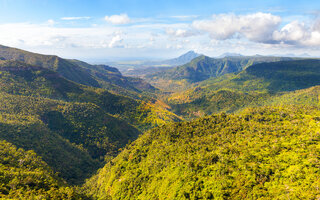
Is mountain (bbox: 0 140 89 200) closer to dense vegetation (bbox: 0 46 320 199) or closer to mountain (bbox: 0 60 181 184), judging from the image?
dense vegetation (bbox: 0 46 320 199)

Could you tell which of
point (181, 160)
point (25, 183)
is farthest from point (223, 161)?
point (25, 183)

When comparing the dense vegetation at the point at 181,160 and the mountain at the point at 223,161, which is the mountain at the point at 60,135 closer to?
the dense vegetation at the point at 181,160

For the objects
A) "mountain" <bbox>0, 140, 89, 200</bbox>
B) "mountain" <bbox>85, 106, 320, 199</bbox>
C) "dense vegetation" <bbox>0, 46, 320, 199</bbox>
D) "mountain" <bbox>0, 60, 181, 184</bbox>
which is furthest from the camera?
"mountain" <bbox>0, 60, 181, 184</bbox>

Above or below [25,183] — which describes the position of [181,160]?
above

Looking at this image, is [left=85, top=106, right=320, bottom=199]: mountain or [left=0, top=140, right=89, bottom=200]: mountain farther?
[left=0, top=140, right=89, bottom=200]: mountain

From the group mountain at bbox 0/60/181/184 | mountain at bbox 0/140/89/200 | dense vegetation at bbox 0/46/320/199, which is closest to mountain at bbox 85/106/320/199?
dense vegetation at bbox 0/46/320/199

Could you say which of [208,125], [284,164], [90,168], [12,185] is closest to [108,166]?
[90,168]

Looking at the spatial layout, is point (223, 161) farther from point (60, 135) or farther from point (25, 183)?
point (60, 135)

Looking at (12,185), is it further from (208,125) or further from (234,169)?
(208,125)
